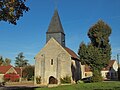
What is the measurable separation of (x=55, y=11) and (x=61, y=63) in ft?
43.4

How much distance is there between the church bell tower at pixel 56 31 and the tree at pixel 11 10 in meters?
41.2

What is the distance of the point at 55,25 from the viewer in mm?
52781

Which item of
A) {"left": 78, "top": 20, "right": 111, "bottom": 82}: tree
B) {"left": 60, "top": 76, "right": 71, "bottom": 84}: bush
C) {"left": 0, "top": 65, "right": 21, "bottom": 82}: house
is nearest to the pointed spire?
{"left": 78, "top": 20, "right": 111, "bottom": 82}: tree

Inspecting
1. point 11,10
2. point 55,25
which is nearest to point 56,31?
point 55,25

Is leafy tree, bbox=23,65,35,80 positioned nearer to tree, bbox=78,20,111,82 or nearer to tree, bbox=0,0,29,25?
tree, bbox=78,20,111,82

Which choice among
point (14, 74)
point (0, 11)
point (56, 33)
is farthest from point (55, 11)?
point (0, 11)

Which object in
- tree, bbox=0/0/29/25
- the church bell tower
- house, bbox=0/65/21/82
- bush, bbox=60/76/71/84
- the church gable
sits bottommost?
bush, bbox=60/76/71/84

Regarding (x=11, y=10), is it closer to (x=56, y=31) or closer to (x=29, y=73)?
(x=56, y=31)

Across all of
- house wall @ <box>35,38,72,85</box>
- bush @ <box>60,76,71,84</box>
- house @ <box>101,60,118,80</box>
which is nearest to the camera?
bush @ <box>60,76,71,84</box>

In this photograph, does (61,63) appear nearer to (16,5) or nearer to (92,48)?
(92,48)

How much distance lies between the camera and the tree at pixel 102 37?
42.2 meters

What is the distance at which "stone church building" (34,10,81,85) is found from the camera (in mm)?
49531

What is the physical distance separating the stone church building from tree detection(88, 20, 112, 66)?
29.3 feet

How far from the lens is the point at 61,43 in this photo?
5200cm
